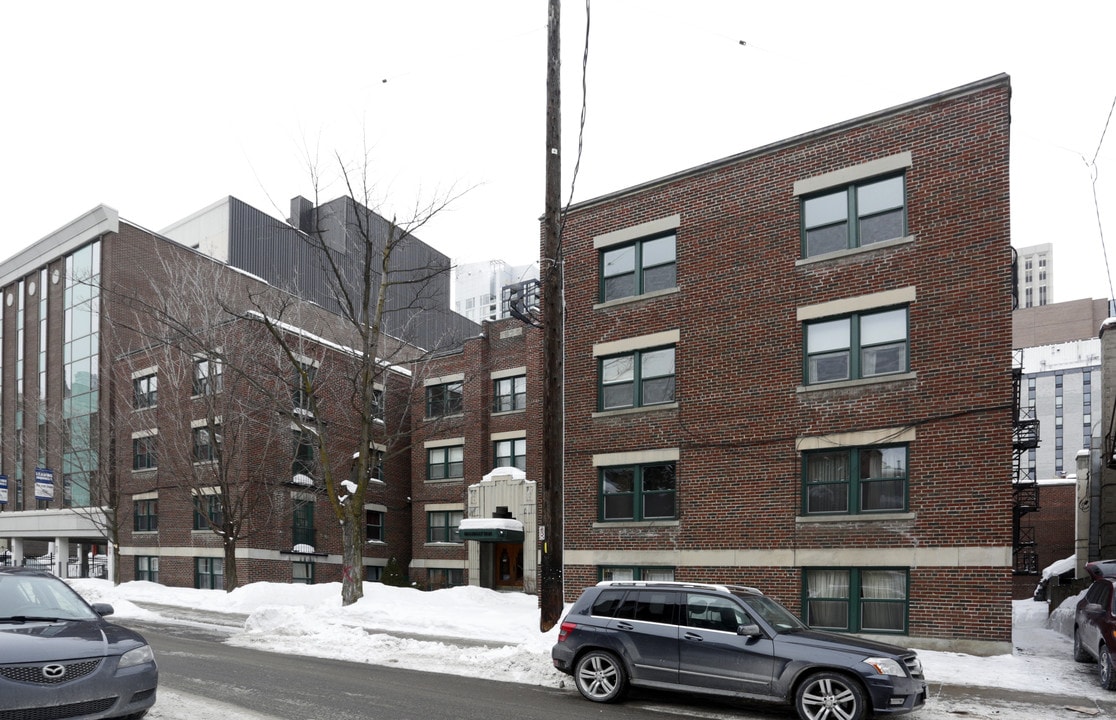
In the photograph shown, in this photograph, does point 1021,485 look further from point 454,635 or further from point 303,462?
point 303,462

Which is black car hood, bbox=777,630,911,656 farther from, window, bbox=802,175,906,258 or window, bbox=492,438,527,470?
window, bbox=492,438,527,470

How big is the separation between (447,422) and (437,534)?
515 cm

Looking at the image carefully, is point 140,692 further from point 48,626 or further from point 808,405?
point 808,405

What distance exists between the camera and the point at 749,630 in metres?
10.4

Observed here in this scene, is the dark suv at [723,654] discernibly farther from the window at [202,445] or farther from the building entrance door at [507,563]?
the window at [202,445]

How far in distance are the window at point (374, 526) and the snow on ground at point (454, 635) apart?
1063 cm

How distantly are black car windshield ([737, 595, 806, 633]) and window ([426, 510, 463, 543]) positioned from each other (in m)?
29.1

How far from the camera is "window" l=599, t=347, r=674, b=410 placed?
2158 cm

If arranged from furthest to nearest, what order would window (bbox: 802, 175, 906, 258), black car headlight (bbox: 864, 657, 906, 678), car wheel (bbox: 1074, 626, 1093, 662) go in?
window (bbox: 802, 175, 906, 258)
car wheel (bbox: 1074, 626, 1093, 662)
black car headlight (bbox: 864, 657, 906, 678)

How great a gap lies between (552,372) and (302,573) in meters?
25.3

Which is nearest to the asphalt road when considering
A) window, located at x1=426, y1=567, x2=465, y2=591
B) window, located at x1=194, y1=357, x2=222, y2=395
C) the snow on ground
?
the snow on ground

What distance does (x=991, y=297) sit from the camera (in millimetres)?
17062

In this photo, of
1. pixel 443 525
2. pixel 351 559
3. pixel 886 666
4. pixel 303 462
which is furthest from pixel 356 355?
pixel 886 666

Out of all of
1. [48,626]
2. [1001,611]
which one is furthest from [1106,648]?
[48,626]
